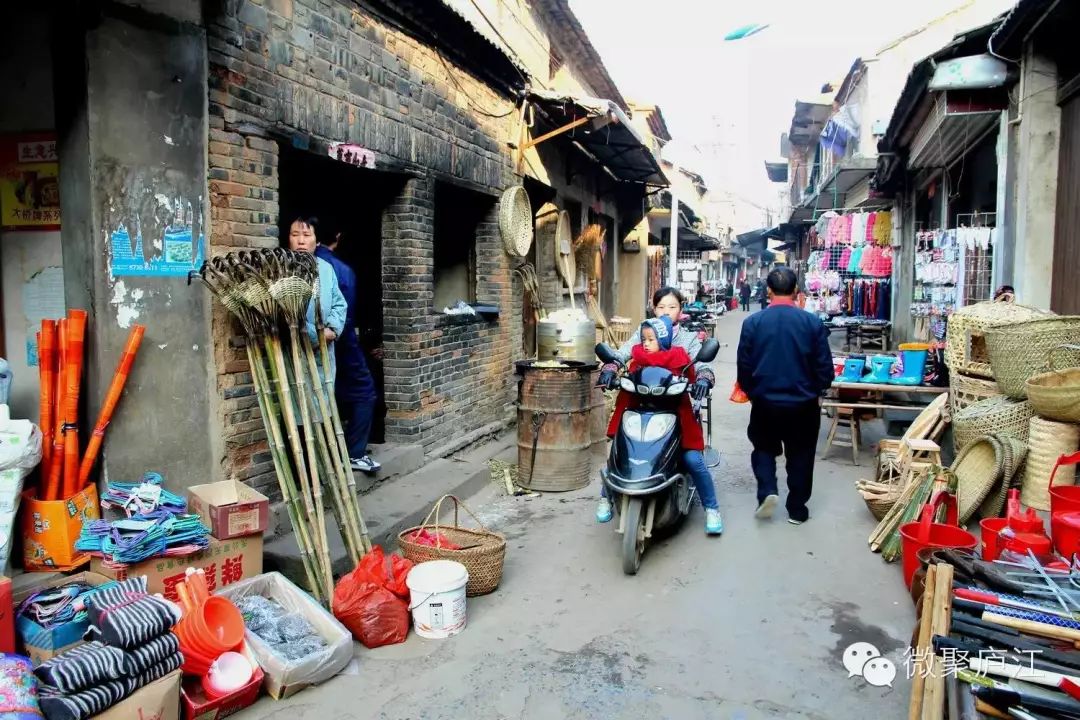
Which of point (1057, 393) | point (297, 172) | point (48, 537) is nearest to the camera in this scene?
point (48, 537)

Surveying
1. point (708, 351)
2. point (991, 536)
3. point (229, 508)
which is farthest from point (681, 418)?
point (229, 508)

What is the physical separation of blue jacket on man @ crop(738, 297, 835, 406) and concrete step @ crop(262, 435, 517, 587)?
8.45ft

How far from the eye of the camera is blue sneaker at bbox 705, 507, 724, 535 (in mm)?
5500

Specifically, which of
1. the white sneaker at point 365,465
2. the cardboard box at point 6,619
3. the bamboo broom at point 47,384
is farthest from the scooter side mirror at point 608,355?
the cardboard box at point 6,619

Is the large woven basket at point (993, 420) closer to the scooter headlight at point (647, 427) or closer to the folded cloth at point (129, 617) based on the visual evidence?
the scooter headlight at point (647, 427)

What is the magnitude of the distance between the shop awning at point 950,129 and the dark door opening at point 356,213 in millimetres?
5696

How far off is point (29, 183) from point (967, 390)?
6.66m

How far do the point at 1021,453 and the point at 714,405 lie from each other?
617 cm

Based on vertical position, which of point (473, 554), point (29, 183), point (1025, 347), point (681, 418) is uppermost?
point (29, 183)

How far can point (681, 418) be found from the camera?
5.42m

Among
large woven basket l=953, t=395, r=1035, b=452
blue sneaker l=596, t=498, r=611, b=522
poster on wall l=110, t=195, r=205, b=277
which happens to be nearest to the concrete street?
blue sneaker l=596, t=498, r=611, b=522

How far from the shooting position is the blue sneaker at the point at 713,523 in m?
5.50

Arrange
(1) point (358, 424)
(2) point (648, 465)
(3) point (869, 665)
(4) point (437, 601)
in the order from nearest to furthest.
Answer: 1. (3) point (869, 665)
2. (4) point (437, 601)
3. (2) point (648, 465)
4. (1) point (358, 424)

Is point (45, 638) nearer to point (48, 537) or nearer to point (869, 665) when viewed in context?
point (48, 537)
